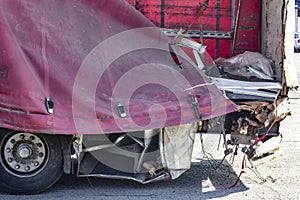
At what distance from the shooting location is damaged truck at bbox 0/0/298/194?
5.62m

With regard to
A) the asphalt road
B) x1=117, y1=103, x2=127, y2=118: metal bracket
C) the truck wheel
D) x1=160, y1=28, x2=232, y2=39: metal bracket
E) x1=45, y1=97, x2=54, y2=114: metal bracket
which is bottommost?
the asphalt road

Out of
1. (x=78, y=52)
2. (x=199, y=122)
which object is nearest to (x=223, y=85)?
(x=199, y=122)

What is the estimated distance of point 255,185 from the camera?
6570 mm

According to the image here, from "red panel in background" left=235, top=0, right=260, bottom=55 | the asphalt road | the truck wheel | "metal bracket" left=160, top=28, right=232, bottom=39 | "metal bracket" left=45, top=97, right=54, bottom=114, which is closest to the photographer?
"metal bracket" left=45, top=97, right=54, bottom=114

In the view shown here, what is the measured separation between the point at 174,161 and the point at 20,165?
5.63 ft

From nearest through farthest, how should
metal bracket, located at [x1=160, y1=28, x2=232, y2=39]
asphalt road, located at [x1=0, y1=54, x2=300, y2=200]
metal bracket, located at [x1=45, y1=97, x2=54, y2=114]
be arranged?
metal bracket, located at [x1=45, y1=97, x2=54, y2=114]
asphalt road, located at [x1=0, y1=54, x2=300, y2=200]
metal bracket, located at [x1=160, y1=28, x2=232, y2=39]

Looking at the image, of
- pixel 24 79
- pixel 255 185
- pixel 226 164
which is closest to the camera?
pixel 24 79

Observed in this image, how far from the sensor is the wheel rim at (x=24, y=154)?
6.01 metres

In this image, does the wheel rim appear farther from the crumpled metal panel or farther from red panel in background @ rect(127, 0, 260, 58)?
red panel in background @ rect(127, 0, 260, 58)

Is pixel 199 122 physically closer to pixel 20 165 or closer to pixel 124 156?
pixel 124 156

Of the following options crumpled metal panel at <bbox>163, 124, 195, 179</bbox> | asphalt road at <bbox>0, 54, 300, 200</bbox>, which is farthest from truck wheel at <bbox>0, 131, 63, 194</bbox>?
crumpled metal panel at <bbox>163, 124, 195, 179</bbox>

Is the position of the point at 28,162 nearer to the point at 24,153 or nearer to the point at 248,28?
the point at 24,153

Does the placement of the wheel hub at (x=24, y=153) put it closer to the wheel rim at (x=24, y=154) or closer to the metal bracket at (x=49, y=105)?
the wheel rim at (x=24, y=154)

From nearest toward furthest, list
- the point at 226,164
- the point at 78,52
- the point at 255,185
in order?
the point at 78,52 < the point at 255,185 < the point at 226,164
